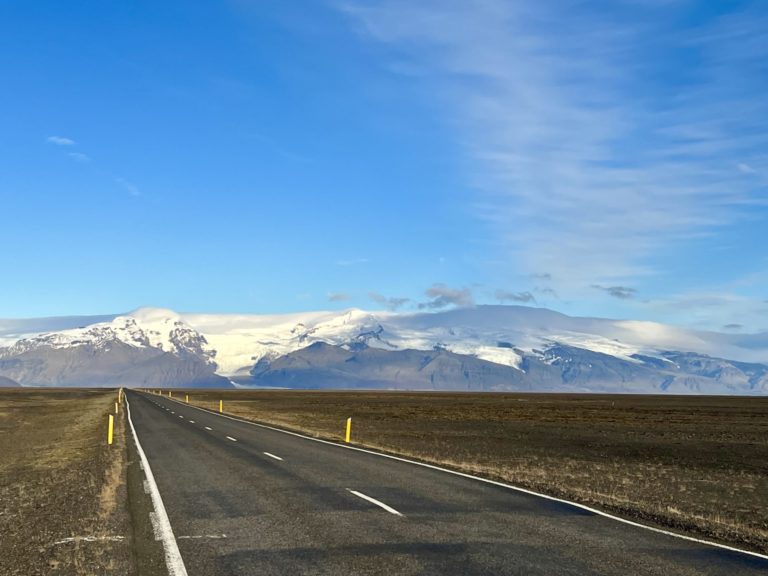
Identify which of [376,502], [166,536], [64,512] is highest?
[376,502]

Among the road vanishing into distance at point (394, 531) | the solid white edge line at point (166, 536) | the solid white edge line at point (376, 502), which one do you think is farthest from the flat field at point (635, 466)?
the solid white edge line at point (166, 536)

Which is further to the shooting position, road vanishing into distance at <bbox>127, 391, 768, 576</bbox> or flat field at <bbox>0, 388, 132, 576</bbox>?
flat field at <bbox>0, 388, 132, 576</bbox>

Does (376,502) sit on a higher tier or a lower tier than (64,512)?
higher

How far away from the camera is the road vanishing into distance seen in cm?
927

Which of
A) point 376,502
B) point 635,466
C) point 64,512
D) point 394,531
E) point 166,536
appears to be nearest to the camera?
point 166,536

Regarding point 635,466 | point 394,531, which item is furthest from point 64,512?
point 635,466

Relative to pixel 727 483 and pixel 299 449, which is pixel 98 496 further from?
pixel 727 483

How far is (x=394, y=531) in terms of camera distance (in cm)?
1123

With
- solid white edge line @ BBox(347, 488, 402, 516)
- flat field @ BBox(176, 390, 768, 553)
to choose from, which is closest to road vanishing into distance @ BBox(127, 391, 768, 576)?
solid white edge line @ BBox(347, 488, 402, 516)

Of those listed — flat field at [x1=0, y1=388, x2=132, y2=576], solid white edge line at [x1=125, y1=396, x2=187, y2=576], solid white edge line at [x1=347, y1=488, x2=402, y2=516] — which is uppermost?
solid white edge line at [x1=347, y1=488, x2=402, y2=516]

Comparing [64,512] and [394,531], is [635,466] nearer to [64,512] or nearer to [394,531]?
[394,531]

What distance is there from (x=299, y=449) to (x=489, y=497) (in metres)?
12.2

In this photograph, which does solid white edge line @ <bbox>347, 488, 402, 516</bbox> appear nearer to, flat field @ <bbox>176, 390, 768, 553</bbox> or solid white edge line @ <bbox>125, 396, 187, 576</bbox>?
solid white edge line @ <bbox>125, 396, 187, 576</bbox>

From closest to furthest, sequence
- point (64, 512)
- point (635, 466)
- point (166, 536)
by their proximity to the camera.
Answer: point (166, 536)
point (64, 512)
point (635, 466)
